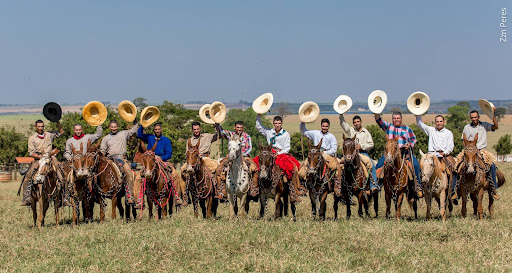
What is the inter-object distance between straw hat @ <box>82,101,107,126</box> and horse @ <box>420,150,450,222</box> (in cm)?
857

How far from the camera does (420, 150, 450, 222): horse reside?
625 inches

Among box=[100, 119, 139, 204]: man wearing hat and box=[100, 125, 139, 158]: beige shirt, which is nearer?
box=[100, 119, 139, 204]: man wearing hat

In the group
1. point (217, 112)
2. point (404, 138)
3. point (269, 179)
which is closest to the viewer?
point (269, 179)

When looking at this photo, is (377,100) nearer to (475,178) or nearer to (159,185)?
(475,178)

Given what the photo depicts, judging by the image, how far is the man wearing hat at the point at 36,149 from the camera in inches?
616

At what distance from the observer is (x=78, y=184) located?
15.8 m

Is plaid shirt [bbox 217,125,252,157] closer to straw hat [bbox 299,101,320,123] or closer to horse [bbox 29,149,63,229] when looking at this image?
straw hat [bbox 299,101,320,123]

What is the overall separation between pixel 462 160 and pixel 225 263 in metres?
8.03

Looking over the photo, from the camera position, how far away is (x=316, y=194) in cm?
1623

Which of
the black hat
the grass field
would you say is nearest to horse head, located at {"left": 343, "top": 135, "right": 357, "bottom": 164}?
the grass field

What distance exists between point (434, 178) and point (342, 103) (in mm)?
3413

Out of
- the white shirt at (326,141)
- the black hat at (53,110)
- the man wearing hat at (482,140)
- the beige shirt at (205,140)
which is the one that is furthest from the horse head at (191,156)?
the man wearing hat at (482,140)

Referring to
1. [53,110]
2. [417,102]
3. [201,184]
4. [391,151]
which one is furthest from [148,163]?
[417,102]

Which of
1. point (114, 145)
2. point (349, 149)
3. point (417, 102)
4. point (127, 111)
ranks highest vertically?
point (417, 102)
